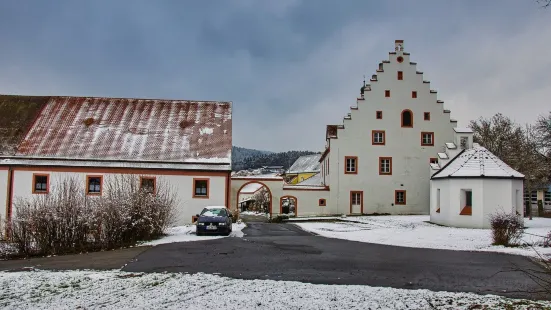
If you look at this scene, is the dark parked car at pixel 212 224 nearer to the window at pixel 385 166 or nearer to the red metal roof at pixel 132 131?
the red metal roof at pixel 132 131

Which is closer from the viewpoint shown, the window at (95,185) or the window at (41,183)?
the window at (41,183)

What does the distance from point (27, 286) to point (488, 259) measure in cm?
1318

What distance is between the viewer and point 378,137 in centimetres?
4272

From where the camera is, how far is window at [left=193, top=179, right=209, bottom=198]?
3350 cm

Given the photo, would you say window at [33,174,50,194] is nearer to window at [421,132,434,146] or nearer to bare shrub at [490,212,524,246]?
bare shrub at [490,212,524,246]

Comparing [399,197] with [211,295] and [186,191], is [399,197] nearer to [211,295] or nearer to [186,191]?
[186,191]

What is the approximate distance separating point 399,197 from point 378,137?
17.8 ft

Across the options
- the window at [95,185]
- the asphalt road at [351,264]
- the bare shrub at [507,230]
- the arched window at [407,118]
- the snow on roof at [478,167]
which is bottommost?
the asphalt road at [351,264]

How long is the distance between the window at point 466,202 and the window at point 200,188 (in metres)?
16.2

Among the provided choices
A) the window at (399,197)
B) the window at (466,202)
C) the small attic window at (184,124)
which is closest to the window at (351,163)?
the window at (399,197)

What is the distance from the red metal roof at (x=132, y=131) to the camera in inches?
1342

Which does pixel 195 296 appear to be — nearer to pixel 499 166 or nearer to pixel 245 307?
pixel 245 307

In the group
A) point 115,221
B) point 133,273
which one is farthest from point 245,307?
point 115,221

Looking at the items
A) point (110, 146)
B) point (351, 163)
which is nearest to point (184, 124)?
point (110, 146)
